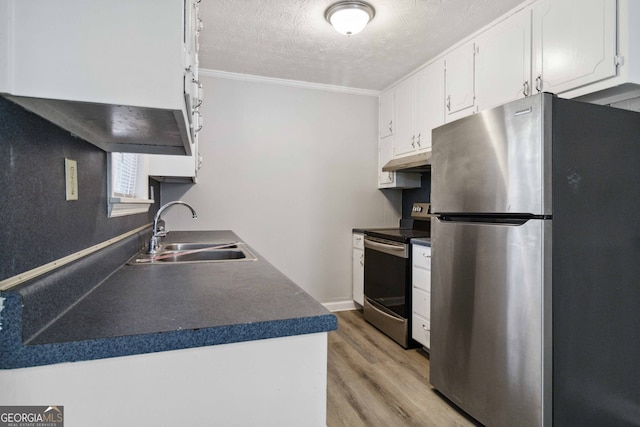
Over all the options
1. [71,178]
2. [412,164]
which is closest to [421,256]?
[412,164]

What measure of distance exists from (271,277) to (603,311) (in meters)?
1.46

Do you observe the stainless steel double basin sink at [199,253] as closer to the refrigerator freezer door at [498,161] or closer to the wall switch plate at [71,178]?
the wall switch plate at [71,178]

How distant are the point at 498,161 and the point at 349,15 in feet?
4.08

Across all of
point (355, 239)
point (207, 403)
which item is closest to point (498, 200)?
point (207, 403)

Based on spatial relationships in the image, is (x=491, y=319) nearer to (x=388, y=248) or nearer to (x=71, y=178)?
(x=388, y=248)

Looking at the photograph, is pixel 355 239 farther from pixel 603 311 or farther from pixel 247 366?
pixel 247 366

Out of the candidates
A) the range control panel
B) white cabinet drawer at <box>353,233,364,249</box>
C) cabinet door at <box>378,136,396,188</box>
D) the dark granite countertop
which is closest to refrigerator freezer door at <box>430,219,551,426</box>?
the dark granite countertop

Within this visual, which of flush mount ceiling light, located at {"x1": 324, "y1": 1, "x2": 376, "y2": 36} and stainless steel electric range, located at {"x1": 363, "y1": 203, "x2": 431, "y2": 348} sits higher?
flush mount ceiling light, located at {"x1": 324, "y1": 1, "x2": 376, "y2": 36}

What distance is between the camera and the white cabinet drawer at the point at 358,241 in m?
3.36

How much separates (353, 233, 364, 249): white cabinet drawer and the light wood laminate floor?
90cm

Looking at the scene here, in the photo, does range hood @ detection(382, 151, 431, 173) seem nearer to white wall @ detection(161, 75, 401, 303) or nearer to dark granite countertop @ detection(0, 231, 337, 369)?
white wall @ detection(161, 75, 401, 303)

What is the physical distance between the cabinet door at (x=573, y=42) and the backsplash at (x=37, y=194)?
2.18 m

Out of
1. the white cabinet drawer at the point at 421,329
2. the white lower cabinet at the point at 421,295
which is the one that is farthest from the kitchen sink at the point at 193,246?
the white cabinet drawer at the point at 421,329

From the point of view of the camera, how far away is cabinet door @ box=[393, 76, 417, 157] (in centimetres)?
305
